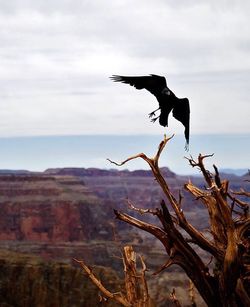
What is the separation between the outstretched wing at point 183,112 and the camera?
889 cm

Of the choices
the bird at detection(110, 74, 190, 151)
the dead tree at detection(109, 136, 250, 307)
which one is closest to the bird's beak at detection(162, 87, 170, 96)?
the bird at detection(110, 74, 190, 151)

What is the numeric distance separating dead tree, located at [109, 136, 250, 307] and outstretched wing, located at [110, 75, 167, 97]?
82 centimetres

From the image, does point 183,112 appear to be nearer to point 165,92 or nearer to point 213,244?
point 165,92

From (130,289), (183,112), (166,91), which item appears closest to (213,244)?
(130,289)

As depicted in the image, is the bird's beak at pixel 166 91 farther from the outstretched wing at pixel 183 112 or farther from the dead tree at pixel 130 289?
the dead tree at pixel 130 289

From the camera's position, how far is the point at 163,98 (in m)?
8.73

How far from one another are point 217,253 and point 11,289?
8195cm

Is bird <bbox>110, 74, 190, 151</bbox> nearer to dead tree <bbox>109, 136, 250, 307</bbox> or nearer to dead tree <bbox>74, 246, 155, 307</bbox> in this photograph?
dead tree <bbox>109, 136, 250, 307</bbox>

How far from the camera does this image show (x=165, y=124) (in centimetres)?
849

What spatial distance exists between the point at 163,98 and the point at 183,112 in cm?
40

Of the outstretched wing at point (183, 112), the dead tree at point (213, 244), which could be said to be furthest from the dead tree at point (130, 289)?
the outstretched wing at point (183, 112)

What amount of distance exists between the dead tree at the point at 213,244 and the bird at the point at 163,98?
0.48m

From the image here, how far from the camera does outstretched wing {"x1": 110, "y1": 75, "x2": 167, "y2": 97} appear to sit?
8781 mm

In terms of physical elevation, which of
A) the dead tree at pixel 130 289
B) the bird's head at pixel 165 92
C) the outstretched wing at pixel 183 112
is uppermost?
the bird's head at pixel 165 92
